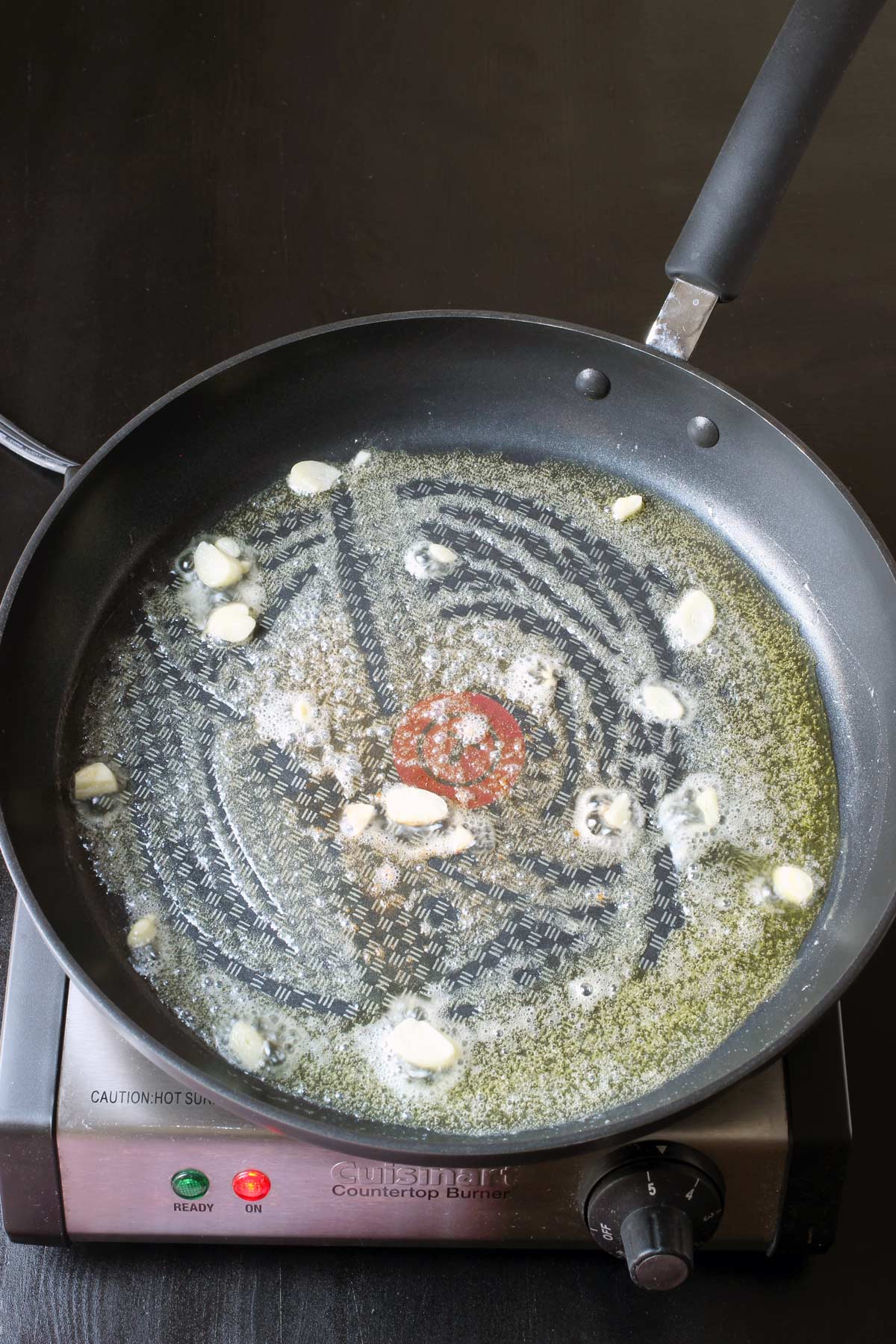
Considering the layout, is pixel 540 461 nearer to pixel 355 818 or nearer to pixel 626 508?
pixel 626 508

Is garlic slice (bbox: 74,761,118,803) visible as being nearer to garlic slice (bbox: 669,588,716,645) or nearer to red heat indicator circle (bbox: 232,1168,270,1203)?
red heat indicator circle (bbox: 232,1168,270,1203)

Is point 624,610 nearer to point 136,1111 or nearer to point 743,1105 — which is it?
point 743,1105

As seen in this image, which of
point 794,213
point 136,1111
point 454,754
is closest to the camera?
point 136,1111

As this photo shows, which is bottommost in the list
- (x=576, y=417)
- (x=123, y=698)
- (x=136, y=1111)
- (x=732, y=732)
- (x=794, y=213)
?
(x=136, y=1111)

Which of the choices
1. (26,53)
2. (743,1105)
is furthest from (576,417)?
(26,53)

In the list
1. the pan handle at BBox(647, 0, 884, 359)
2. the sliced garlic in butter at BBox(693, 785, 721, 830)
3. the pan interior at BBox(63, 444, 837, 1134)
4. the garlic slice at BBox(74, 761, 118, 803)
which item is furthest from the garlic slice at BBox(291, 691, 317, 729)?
the pan handle at BBox(647, 0, 884, 359)
